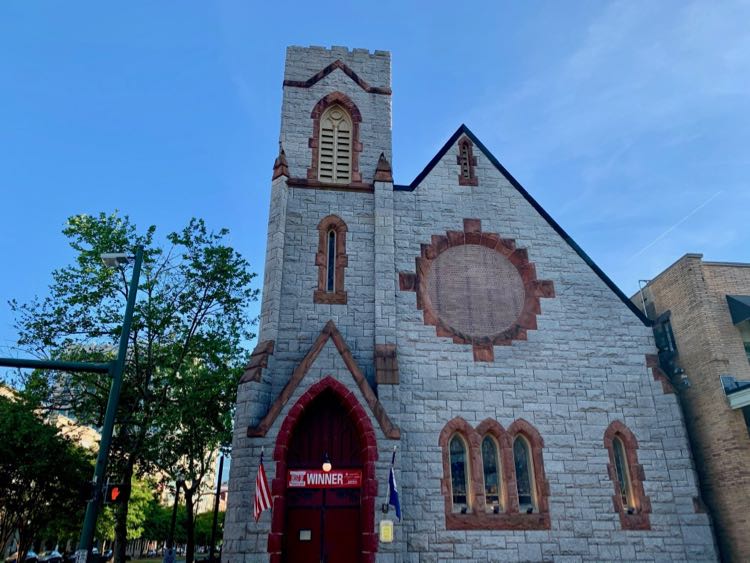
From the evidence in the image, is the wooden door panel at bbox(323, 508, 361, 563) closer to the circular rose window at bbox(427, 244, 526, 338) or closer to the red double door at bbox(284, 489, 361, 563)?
the red double door at bbox(284, 489, 361, 563)

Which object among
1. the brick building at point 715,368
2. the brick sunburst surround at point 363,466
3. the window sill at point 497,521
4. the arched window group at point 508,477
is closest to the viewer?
the brick sunburst surround at point 363,466

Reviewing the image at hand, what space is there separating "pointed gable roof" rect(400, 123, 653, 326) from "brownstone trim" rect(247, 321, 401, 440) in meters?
5.77

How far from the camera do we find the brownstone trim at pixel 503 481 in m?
13.6

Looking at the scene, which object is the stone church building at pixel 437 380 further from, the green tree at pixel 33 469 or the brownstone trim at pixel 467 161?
the green tree at pixel 33 469

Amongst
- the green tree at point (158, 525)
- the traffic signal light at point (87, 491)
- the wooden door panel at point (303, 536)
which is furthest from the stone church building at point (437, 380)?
the green tree at point (158, 525)

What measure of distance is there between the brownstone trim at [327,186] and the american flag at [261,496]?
8.54 metres

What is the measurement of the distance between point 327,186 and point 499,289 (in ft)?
20.3

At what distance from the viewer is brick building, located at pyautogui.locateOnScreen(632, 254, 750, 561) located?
1409 centimetres

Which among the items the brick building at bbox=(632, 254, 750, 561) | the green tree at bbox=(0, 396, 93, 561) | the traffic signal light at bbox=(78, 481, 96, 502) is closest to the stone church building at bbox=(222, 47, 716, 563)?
the brick building at bbox=(632, 254, 750, 561)

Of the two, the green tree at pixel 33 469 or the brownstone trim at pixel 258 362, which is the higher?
the brownstone trim at pixel 258 362

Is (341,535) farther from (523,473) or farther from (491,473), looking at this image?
(523,473)

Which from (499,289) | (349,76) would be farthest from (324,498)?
(349,76)

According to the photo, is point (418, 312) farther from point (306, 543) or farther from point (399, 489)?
point (306, 543)

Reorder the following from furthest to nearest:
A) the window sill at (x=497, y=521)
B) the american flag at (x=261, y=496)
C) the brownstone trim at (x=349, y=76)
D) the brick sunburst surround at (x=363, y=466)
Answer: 1. the brownstone trim at (x=349, y=76)
2. the window sill at (x=497, y=521)
3. the brick sunburst surround at (x=363, y=466)
4. the american flag at (x=261, y=496)
